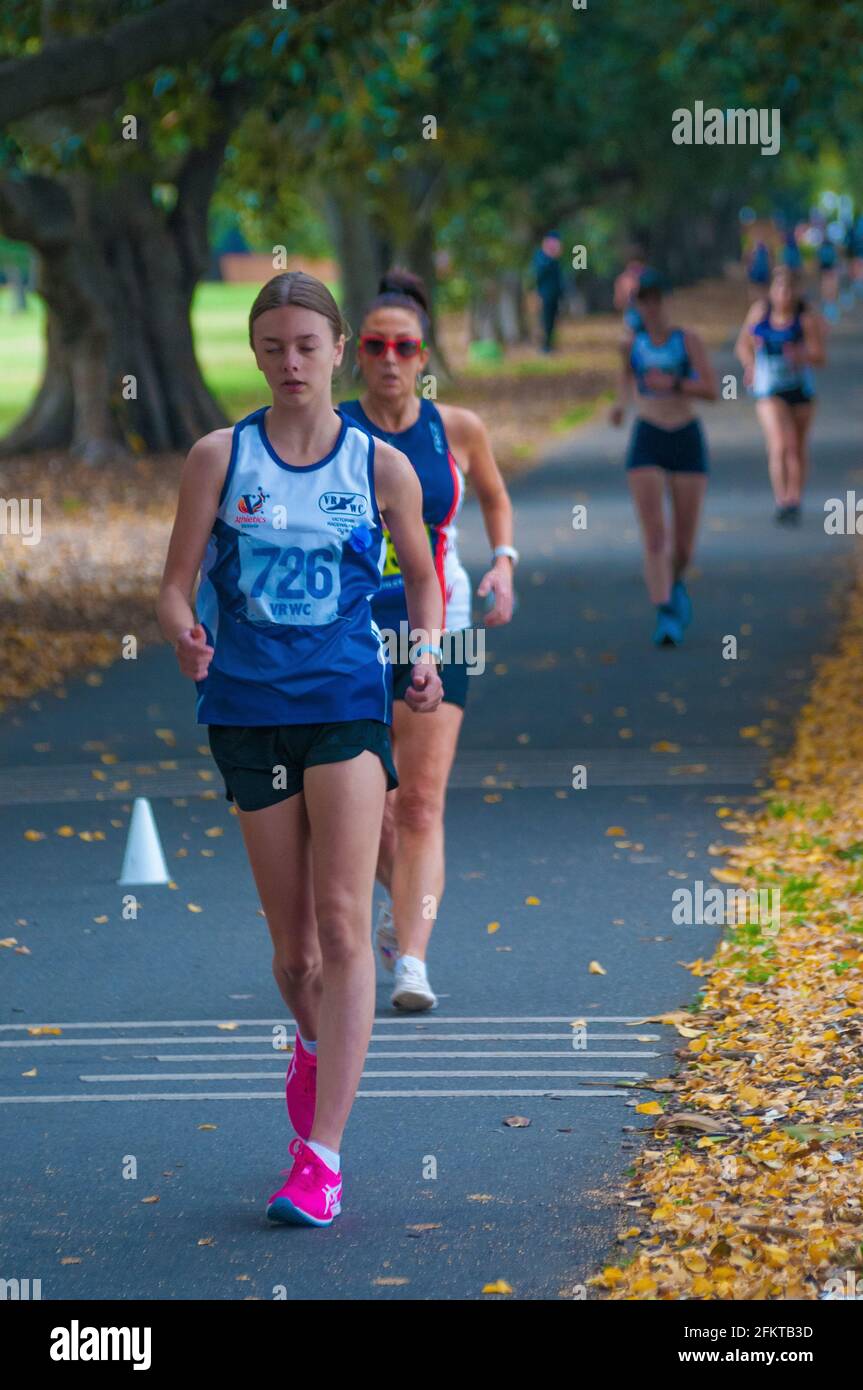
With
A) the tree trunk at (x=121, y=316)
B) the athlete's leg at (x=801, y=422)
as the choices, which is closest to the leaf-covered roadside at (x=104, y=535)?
the tree trunk at (x=121, y=316)

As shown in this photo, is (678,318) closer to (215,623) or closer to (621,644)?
(621,644)

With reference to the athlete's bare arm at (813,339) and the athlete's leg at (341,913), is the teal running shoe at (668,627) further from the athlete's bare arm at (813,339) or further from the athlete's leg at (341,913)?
the athlete's leg at (341,913)

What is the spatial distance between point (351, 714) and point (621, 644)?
363 inches

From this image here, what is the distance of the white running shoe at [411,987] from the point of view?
682 centimetres

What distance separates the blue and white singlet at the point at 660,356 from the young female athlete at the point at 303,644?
827 centimetres

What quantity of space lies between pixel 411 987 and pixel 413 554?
187 cm

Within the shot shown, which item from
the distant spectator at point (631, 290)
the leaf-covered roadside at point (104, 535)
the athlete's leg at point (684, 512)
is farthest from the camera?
the leaf-covered roadside at point (104, 535)

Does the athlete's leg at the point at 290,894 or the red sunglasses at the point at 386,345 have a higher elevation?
the red sunglasses at the point at 386,345

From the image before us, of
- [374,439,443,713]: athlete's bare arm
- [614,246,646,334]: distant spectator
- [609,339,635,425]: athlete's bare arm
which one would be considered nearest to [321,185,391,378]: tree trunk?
[614,246,646,334]: distant spectator

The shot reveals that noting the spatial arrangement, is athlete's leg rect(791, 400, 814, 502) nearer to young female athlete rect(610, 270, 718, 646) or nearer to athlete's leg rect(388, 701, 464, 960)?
young female athlete rect(610, 270, 718, 646)

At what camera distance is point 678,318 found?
57281mm

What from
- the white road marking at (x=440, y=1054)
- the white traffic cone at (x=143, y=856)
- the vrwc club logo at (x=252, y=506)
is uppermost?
the vrwc club logo at (x=252, y=506)

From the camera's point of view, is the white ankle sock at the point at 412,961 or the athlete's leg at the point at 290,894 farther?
the white ankle sock at the point at 412,961

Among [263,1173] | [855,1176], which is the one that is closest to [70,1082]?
[263,1173]
